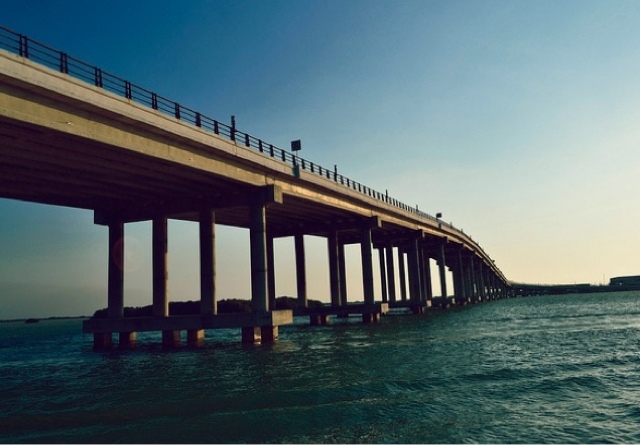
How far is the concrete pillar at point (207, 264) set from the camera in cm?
4191

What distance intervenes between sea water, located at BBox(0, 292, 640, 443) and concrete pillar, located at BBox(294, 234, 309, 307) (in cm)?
4195

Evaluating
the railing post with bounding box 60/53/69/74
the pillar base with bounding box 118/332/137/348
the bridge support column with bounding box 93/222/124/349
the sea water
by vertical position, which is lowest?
the sea water

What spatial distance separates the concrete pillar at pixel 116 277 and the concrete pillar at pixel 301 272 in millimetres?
30043

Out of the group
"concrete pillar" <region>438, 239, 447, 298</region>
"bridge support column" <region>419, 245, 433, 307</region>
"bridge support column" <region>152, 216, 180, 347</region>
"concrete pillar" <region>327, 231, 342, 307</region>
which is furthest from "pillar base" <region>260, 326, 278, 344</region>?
"concrete pillar" <region>438, 239, 447, 298</region>

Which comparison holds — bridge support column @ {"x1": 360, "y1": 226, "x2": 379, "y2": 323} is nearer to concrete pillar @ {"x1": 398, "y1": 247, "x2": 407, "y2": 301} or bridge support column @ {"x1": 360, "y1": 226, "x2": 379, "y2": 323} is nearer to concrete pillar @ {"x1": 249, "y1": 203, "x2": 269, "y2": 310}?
concrete pillar @ {"x1": 249, "y1": 203, "x2": 269, "y2": 310}

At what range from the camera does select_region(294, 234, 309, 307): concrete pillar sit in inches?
2837

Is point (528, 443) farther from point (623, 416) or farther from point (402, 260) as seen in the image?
point (402, 260)

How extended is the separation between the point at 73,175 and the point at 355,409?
26.9 metres

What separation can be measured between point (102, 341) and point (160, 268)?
823cm

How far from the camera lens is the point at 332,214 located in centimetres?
6391

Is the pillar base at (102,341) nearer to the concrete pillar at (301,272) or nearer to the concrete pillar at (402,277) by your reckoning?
the concrete pillar at (301,272)

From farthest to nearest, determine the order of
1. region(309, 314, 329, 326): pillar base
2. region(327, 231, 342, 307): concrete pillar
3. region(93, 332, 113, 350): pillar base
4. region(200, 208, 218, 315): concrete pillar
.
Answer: region(327, 231, 342, 307): concrete pillar < region(309, 314, 329, 326): pillar base < region(93, 332, 113, 350): pillar base < region(200, 208, 218, 315): concrete pillar

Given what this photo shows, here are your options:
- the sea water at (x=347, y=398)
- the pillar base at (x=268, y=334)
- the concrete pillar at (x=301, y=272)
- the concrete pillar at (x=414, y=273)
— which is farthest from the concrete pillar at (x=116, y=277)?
A: the concrete pillar at (x=414, y=273)

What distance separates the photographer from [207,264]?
4244 centimetres
